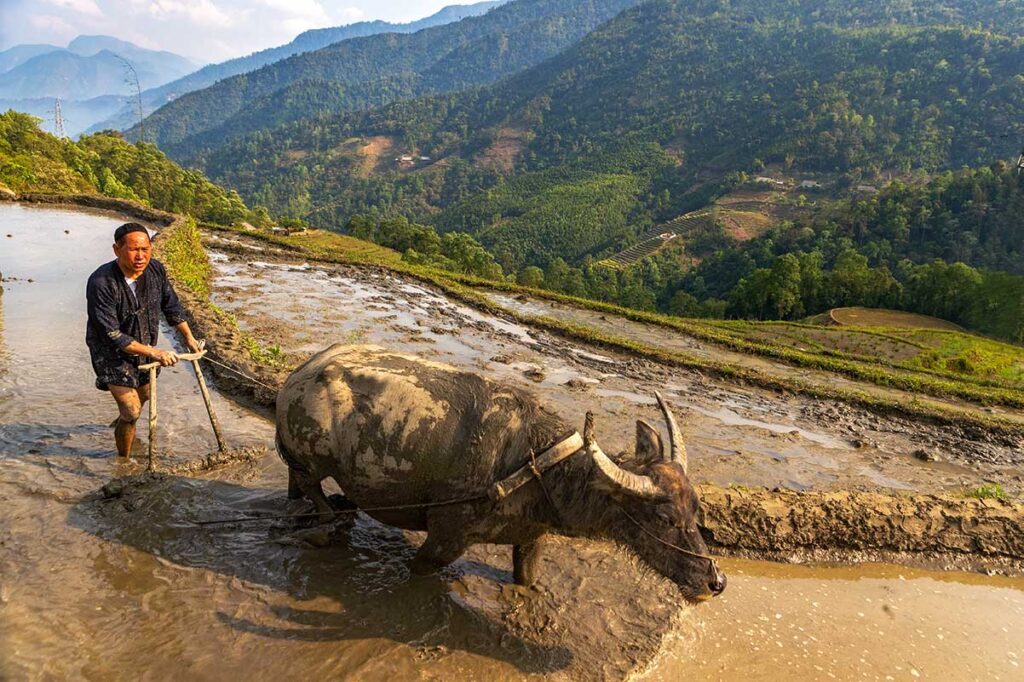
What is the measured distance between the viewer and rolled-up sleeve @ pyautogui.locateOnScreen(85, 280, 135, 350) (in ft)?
16.2

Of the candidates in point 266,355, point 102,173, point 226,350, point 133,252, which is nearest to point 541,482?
point 133,252

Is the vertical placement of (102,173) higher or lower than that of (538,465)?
higher

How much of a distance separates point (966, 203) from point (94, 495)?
8264cm

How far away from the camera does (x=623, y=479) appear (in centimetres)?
381

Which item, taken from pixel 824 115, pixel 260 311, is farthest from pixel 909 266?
pixel 824 115

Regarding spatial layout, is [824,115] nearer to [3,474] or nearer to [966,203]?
[966,203]

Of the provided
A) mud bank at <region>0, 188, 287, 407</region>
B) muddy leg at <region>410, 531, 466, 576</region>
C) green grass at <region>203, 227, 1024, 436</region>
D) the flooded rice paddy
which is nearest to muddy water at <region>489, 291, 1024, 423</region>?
green grass at <region>203, 227, 1024, 436</region>

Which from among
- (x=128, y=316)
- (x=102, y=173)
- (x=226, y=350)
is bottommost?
(x=226, y=350)

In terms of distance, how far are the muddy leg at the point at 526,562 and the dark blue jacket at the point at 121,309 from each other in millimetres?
4046

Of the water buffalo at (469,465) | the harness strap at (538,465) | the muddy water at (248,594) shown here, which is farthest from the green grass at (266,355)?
the harness strap at (538,465)

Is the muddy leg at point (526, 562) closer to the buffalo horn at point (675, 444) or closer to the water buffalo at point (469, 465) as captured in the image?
the water buffalo at point (469, 465)

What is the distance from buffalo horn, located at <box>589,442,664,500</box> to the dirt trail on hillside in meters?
3.28

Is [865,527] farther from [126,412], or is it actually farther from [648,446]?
[126,412]

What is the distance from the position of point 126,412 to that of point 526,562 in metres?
4.31
